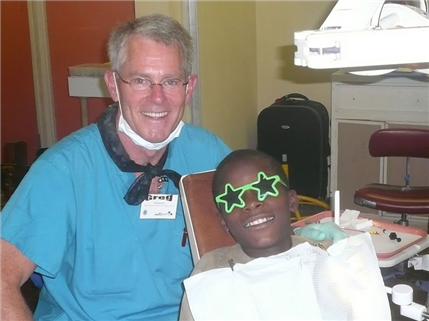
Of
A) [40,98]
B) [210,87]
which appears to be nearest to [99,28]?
[40,98]

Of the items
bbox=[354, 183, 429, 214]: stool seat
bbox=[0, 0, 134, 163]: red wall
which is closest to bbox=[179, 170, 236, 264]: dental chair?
bbox=[354, 183, 429, 214]: stool seat

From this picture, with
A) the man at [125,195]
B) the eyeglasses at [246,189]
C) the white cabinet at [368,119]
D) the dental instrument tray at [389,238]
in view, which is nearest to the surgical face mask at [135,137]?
the man at [125,195]

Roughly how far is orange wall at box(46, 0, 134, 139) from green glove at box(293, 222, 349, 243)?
270cm

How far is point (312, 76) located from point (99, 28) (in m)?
1.54

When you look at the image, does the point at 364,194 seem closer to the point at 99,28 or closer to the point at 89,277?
the point at 89,277

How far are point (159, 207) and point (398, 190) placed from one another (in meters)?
1.80

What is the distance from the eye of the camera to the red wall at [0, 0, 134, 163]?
13.3 feet

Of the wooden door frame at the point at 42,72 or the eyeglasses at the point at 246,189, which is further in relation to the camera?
the wooden door frame at the point at 42,72

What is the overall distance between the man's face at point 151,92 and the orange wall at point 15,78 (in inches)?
116

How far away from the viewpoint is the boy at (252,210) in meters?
1.43

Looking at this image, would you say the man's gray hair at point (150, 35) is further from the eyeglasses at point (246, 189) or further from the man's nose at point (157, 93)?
the eyeglasses at point (246, 189)

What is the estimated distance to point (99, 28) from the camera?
4.05 metres

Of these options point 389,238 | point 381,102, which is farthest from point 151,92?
point 381,102

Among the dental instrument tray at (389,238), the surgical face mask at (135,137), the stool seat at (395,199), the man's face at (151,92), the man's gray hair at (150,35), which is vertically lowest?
the stool seat at (395,199)
